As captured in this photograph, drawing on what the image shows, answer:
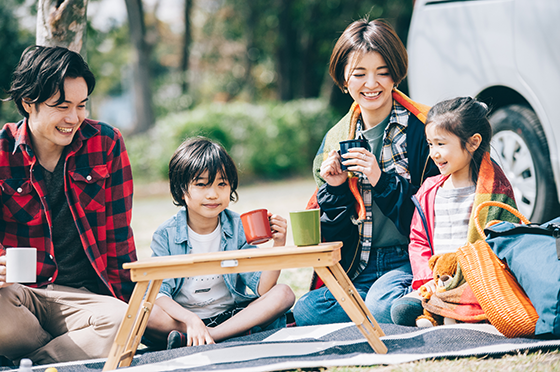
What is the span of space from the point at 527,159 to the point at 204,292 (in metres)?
2.70

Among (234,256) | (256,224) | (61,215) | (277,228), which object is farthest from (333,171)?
(61,215)

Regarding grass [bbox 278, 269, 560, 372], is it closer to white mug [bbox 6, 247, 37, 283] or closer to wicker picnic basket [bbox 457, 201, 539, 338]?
wicker picnic basket [bbox 457, 201, 539, 338]

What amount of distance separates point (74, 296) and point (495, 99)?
3.50 metres

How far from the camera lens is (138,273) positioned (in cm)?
238

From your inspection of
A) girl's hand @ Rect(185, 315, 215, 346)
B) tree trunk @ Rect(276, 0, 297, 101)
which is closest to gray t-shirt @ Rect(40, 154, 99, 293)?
girl's hand @ Rect(185, 315, 215, 346)

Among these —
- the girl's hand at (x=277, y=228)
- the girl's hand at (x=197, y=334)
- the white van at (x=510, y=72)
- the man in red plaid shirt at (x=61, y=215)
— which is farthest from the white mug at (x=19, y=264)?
the white van at (x=510, y=72)

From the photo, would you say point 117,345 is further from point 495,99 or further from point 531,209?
point 495,99

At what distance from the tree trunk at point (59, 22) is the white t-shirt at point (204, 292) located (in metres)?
1.63

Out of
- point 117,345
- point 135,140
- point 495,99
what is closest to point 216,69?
point 135,140

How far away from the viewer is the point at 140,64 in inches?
643

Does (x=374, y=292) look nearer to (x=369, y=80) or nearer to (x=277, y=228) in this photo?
(x=277, y=228)

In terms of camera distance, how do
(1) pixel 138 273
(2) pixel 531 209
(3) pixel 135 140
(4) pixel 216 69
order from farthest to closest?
1. (4) pixel 216 69
2. (3) pixel 135 140
3. (2) pixel 531 209
4. (1) pixel 138 273

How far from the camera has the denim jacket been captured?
10.2 feet

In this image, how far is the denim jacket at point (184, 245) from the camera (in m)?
3.11
